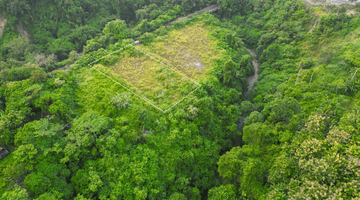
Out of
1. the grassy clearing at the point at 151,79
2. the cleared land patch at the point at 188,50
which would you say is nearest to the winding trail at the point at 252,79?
the cleared land patch at the point at 188,50

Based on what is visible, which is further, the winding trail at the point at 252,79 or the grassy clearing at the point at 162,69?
the winding trail at the point at 252,79

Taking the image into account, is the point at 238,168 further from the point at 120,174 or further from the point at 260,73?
the point at 260,73

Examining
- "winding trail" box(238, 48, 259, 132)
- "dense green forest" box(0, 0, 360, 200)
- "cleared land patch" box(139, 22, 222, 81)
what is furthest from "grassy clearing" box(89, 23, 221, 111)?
"winding trail" box(238, 48, 259, 132)

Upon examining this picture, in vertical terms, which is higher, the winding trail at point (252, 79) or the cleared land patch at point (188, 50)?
the cleared land patch at point (188, 50)

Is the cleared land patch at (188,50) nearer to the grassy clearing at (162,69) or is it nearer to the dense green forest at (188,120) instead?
the grassy clearing at (162,69)

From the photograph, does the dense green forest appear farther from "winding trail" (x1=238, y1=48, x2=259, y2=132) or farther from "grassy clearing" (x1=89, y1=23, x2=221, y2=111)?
"winding trail" (x1=238, y1=48, x2=259, y2=132)

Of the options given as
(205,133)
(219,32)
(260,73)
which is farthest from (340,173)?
(219,32)

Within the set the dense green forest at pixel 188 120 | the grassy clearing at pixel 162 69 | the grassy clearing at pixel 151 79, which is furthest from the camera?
the grassy clearing at pixel 162 69
